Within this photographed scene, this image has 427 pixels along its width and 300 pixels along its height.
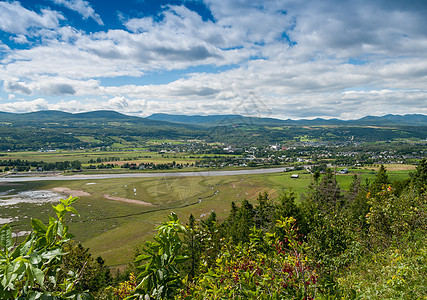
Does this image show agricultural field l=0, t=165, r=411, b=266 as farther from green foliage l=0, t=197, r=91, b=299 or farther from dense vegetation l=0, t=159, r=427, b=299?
green foliage l=0, t=197, r=91, b=299

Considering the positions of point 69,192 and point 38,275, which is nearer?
point 38,275

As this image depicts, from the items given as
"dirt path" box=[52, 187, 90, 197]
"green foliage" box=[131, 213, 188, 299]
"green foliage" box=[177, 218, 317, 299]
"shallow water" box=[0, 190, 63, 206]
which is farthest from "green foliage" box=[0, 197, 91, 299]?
"dirt path" box=[52, 187, 90, 197]

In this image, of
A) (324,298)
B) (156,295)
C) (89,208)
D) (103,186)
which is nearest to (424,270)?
(324,298)

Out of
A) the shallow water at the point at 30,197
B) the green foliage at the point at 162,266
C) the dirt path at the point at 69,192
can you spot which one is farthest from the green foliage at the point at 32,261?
the dirt path at the point at 69,192

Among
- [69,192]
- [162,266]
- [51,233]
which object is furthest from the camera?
[69,192]

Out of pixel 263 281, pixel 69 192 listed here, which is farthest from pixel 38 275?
pixel 69 192

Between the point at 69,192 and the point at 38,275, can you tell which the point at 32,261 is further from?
the point at 69,192

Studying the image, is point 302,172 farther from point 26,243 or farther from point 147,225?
point 26,243
